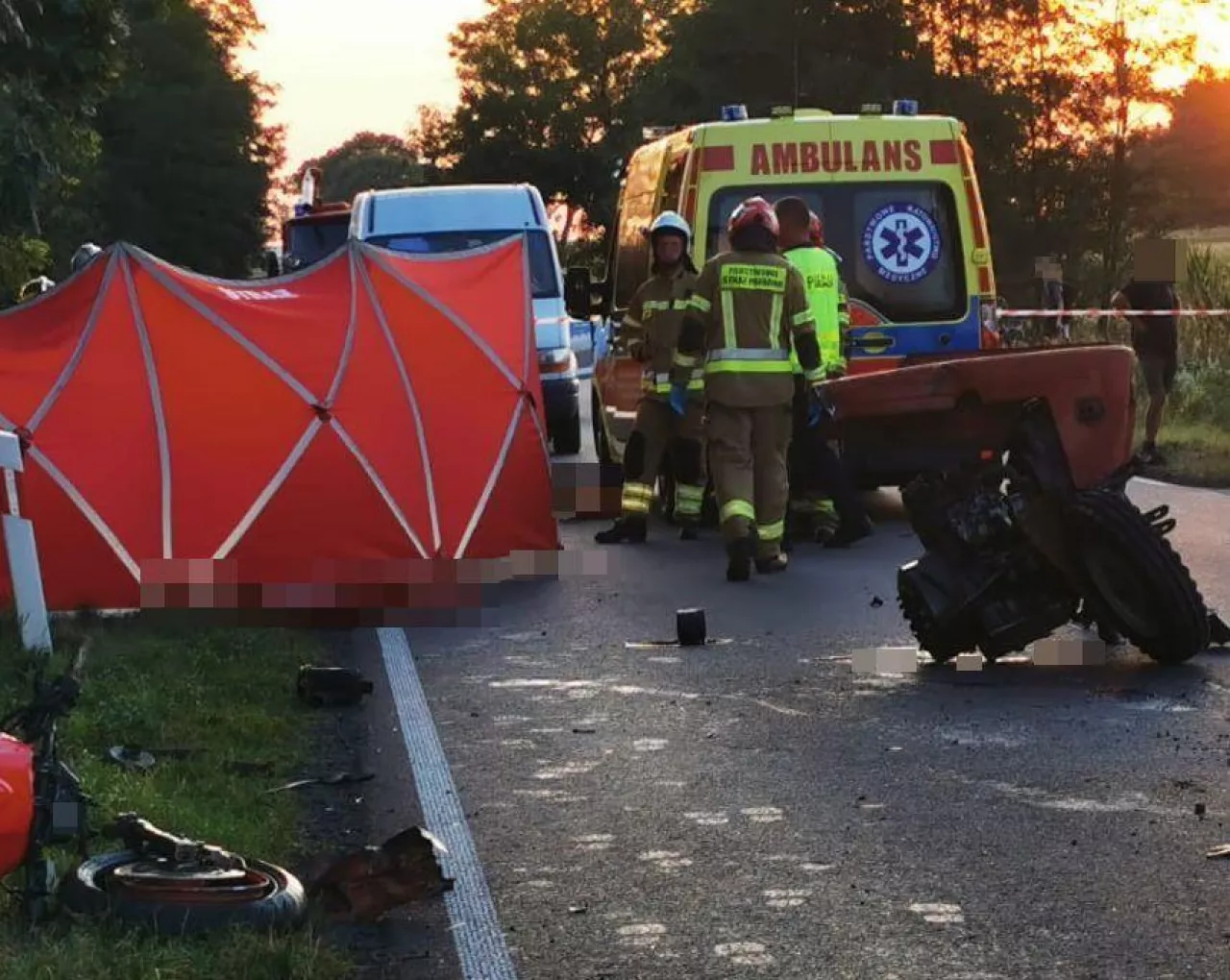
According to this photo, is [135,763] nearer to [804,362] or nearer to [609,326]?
[804,362]

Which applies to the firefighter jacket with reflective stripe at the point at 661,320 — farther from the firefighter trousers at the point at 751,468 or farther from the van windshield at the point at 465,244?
the van windshield at the point at 465,244

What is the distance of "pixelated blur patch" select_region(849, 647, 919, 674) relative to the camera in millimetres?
8547

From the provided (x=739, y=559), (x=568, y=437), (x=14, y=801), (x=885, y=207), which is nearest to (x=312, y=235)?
(x=568, y=437)

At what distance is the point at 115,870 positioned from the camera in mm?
5031

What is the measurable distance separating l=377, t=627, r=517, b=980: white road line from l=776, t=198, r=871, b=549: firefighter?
415cm

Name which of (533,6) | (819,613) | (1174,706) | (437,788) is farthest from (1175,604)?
(533,6)

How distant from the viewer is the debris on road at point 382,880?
5230mm

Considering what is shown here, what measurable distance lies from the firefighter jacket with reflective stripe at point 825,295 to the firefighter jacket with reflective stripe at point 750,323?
0.75 m

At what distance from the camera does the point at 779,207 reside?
40.8ft

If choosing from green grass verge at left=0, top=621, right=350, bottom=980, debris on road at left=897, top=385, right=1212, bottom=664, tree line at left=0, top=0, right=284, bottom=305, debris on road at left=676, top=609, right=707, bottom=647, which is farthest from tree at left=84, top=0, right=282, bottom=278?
debris on road at left=897, top=385, right=1212, bottom=664

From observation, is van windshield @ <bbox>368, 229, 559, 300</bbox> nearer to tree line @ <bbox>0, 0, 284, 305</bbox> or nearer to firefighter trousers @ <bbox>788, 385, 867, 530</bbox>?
firefighter trousers @ <bbox>788, 385, 867, 530</bbox>

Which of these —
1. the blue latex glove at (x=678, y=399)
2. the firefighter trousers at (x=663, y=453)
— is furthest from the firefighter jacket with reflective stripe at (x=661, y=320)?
the blue latex glove at (x=678, y=399)

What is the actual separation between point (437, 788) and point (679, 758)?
805 millimetres

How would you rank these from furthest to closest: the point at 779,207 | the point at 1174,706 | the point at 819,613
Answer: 1. the point at 779,207
2. the point at 819,613
3. the point at 1174,706
